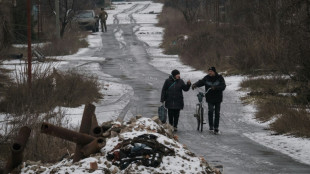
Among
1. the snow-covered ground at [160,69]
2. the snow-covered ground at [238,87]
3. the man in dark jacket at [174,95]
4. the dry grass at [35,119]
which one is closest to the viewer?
the dry grass at [35,119]

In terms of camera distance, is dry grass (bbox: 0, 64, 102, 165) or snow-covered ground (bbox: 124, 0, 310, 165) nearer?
dry grass (bbox: 0, 64, 102, 165)

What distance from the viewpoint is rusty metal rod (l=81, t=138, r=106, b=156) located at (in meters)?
8.81

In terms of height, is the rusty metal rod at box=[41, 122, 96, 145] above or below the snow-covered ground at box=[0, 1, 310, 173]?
above

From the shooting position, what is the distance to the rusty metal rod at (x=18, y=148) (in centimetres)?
917

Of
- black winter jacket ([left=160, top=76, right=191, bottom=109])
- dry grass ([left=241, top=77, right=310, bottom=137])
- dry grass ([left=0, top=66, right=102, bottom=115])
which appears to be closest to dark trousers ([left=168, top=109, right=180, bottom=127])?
black winter jacket ([left=160, top=76, right=191, bottom=109])

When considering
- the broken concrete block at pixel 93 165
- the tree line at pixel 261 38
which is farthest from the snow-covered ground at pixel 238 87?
the broken concrete block at pixel 93 165

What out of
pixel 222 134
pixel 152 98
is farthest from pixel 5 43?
pixel 152 98

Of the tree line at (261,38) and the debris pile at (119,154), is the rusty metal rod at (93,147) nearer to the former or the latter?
the debris pile at (119,154)

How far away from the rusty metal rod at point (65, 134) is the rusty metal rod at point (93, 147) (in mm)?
113

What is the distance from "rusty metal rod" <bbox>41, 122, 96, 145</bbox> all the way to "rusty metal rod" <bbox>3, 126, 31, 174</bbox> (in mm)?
727

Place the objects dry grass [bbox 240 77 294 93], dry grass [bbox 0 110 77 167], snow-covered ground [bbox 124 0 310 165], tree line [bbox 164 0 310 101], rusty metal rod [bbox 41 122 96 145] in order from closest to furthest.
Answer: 1. rusty metal rod [bbox 41 122 96 145]
2. dry grass [bbox 0 110 77 167]
3. snow-covered ground [bbox 124 0 310 165]
4. tree line [bbox 164 0 310 101]
5. dry grass [bbox 240 77 294 93]

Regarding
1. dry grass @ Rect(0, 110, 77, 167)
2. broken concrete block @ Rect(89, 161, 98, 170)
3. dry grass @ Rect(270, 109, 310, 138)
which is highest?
broken concrete block @ Rect(89, 161, 98, 170)

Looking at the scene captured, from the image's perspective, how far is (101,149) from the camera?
903cm

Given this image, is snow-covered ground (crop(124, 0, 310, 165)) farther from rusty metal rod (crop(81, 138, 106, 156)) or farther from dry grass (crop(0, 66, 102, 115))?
rusty metal rod (crop(81, 138, 106, 156))
